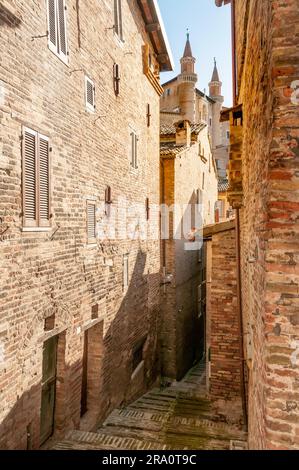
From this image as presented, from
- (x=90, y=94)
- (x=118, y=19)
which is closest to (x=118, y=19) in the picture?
(x=118, y=19)

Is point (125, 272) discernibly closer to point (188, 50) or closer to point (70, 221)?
point (70, 221)

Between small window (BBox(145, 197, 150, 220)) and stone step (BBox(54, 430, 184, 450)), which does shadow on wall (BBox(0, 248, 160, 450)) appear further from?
small window (BBox(145, 197, 150, 220))

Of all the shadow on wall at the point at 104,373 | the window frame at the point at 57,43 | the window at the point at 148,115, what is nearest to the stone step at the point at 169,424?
the shadow on wall at the point at 104,373

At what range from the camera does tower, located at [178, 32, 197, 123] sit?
3581 centimetres

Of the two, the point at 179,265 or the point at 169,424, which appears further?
the point at 179,265

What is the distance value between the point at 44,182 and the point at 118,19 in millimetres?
6130

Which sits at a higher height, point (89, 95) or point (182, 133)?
point (182, 133)

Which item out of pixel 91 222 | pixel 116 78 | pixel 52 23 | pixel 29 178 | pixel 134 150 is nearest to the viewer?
pixel 29 178

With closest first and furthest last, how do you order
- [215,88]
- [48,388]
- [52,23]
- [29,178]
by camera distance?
[29,178] → [52,23] → [48,388] → [215,88]

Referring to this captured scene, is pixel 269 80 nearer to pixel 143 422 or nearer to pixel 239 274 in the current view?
pixel 239 274

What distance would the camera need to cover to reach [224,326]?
8.77 m

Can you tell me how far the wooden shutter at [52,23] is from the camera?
5.96 meters

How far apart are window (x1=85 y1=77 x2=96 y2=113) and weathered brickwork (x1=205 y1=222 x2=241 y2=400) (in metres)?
4.31

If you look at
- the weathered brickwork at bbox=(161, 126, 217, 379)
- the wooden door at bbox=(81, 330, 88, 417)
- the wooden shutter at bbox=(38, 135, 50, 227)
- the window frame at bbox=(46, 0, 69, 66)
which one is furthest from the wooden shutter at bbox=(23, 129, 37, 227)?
the weathered brickwork at bbox=(161, 126, 217, 379)
